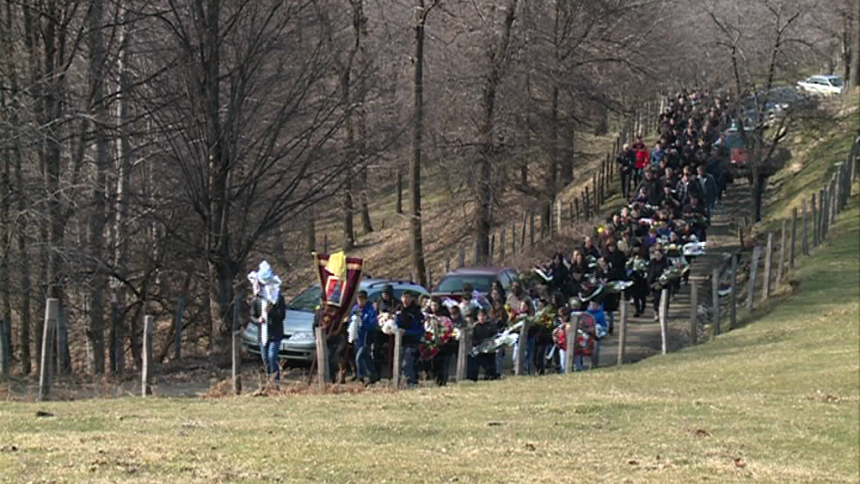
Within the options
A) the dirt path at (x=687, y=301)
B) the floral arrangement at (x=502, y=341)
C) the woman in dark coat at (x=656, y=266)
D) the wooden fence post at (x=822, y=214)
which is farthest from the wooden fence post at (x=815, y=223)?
the floral arrangement at (x=502, y=341)

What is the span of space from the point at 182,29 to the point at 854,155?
28.5m

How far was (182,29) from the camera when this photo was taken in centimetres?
2327

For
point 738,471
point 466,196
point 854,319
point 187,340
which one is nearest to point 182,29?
point 187,340

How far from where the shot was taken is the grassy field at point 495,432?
9.74 m

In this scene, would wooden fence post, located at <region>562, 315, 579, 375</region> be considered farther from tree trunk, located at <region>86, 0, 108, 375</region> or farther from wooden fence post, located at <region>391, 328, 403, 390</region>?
tree trunk, located at <region>86, 0, 108, 375</region>

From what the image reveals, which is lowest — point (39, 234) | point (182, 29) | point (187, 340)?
point (187, 340)

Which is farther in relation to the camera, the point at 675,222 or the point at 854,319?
the point at 675,222

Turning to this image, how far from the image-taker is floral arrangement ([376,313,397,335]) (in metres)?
19.6

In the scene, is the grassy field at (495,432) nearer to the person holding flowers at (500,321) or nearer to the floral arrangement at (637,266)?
the person holding flowers at (500,321)

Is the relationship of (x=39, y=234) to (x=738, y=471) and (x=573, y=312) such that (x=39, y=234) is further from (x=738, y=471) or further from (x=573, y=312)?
(x=738, y=471)

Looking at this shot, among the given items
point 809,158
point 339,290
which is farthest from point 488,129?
point 809,158

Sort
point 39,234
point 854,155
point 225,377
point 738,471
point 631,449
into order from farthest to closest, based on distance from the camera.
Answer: point 854,155, point 39,234, point 225,377, point 631,449, point 738,471

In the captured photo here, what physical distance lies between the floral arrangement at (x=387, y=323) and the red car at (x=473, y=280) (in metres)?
5.11

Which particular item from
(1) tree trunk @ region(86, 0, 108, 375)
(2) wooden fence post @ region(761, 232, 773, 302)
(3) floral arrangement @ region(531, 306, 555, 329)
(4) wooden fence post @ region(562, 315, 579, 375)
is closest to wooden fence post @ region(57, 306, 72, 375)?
(1) tree trunk @ region(86, 0, 108, 375)
